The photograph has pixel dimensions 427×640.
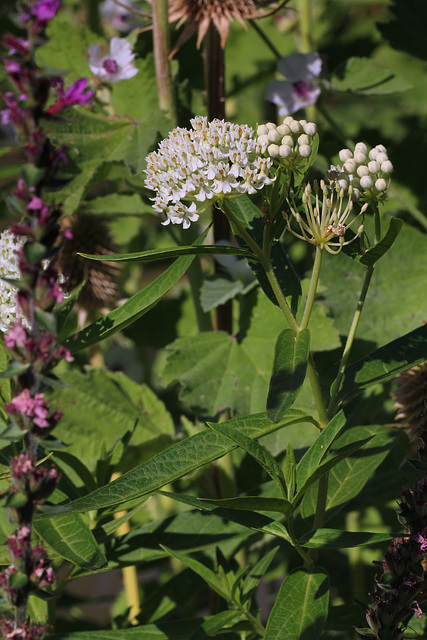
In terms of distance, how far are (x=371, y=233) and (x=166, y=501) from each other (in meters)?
0.41

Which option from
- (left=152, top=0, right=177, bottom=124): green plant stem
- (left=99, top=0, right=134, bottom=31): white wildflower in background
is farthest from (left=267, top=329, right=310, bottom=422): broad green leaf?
(left=99, top=0, right=134, bottom=31): white wildflower in background

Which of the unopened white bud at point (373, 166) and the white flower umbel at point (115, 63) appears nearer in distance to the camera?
the unopened white bud at point (373, 166)

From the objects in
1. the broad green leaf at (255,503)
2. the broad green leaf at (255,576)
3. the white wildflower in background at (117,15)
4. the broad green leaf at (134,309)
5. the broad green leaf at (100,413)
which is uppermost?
the broad green leaf at (134,309)

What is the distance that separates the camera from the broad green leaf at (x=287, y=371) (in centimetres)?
47

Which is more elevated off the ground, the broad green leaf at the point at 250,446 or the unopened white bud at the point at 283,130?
the unopened white bud at the point at 283,130

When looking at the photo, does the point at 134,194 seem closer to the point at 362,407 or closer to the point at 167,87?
the point at 167,87

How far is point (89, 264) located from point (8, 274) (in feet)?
1.22

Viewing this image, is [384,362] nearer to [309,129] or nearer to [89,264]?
[309,129]

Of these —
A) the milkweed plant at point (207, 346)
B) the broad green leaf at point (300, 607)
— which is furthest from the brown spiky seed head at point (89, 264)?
the broad green leaf at point (300, 607)

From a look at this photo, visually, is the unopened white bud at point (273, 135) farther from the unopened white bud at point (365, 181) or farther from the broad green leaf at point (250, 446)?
the broad green leaf at point (250, 446)

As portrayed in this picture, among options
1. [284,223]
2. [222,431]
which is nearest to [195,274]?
[284,223]

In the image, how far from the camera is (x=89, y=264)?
94 cm

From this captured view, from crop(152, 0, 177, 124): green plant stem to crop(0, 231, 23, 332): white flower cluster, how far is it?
25cm

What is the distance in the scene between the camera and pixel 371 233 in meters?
0.87
